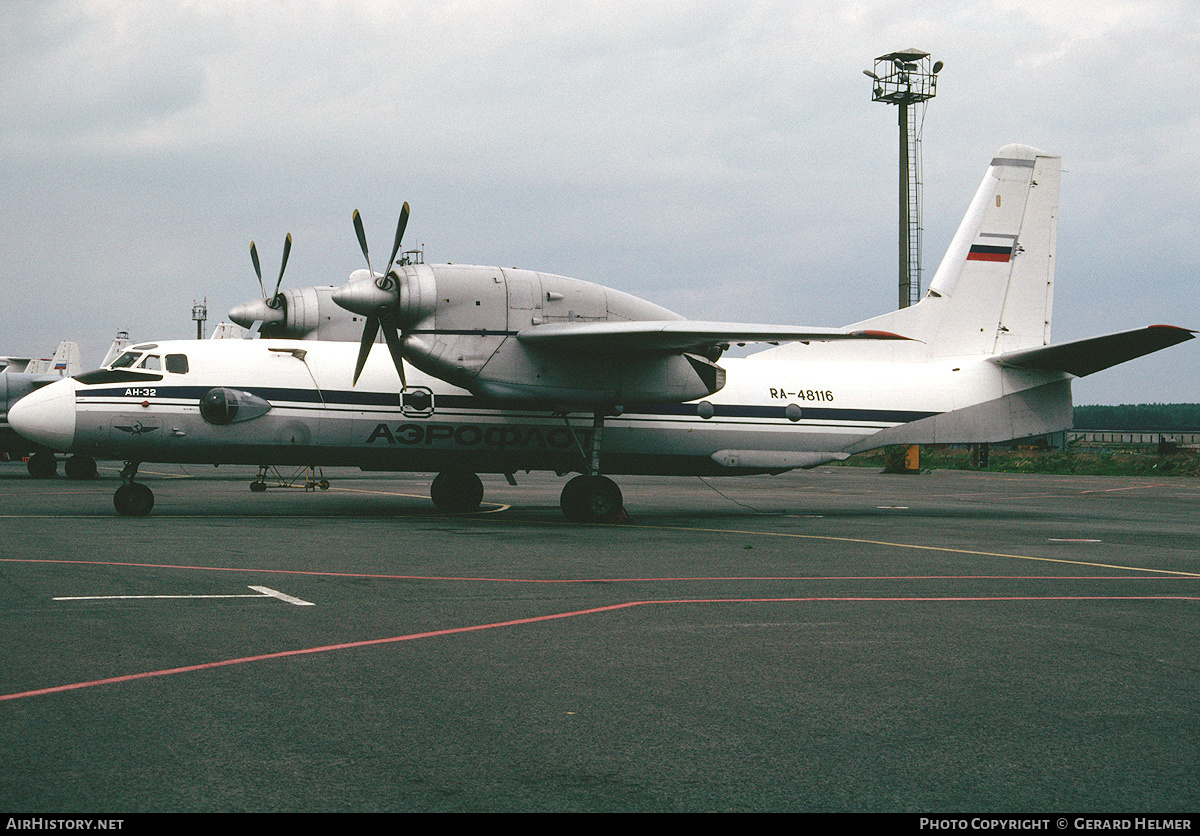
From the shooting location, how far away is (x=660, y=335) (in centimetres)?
1780

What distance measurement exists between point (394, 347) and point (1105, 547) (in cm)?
1240

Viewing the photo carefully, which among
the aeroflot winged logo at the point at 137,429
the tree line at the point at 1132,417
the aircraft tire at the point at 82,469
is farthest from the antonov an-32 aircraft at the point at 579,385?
the tree line at the point at 1132,417

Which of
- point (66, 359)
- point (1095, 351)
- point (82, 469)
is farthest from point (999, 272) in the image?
point (66, 359)

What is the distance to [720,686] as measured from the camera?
6273 mm

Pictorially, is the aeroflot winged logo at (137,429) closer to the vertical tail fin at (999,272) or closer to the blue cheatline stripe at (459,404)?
the blue cheatline stripe at (459,404)

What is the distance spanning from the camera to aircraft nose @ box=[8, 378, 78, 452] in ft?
58.9

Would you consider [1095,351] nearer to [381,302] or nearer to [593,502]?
[593,502]

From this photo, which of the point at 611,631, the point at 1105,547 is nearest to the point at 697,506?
the point at 1105,547

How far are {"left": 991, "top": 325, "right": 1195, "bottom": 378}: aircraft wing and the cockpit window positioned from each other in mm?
17888

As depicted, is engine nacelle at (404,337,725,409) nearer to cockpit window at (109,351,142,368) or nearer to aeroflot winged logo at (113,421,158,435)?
aeroflot winged logo at (113,421,158,435)

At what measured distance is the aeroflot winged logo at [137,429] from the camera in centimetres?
1824

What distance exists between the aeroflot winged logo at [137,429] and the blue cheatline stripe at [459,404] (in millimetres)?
434

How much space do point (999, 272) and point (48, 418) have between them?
2019cm
